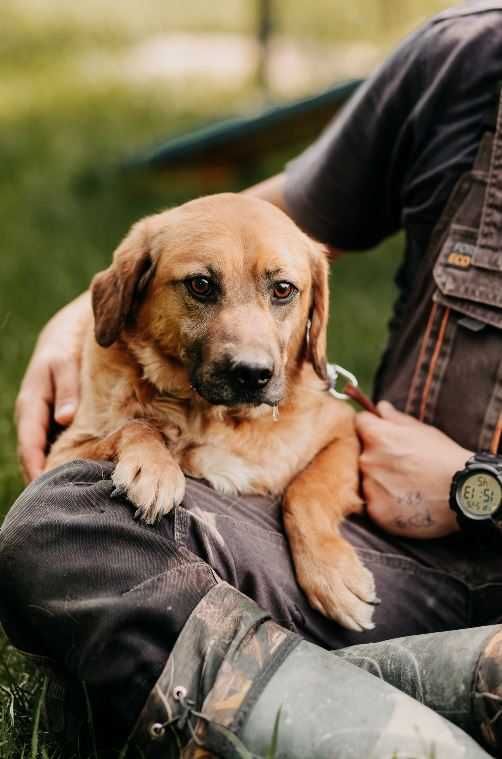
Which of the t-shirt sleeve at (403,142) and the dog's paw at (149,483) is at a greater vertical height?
the t-shirt sleeve at (403,142)

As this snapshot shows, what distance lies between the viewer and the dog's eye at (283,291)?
298 centimetres

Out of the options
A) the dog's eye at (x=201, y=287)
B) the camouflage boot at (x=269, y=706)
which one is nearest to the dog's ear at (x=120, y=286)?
the dog's eye at (x=201, y=287)

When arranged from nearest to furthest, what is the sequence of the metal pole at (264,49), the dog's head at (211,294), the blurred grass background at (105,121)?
the dog's head at (211,294) < the blurred grass background at (105,121) < the metal pole at (264,49)

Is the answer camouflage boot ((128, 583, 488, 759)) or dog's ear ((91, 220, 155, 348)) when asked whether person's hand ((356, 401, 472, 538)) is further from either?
dog's ear ((91, 220, 155, 348))

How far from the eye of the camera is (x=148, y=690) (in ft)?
7.42

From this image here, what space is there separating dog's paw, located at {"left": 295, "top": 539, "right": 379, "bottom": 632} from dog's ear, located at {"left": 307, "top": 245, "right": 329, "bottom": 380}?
0.60 m

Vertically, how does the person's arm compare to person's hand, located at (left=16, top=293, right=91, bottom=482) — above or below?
above

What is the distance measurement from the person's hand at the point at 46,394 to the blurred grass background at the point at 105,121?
0.49m

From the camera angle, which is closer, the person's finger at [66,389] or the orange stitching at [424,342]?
the orange stitching at [424,342]

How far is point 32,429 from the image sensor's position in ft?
10.4

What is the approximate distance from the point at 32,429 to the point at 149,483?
0.79m

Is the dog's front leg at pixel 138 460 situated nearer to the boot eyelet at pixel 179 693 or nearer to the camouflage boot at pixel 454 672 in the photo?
the boot eyelet at pixel 179 693

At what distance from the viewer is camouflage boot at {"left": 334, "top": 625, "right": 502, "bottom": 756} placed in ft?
7.37

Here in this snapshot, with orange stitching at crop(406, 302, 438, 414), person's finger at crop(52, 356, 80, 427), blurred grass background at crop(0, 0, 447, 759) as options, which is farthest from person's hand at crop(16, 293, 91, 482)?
orange stitching at crop(406, 302, 438, 414)
